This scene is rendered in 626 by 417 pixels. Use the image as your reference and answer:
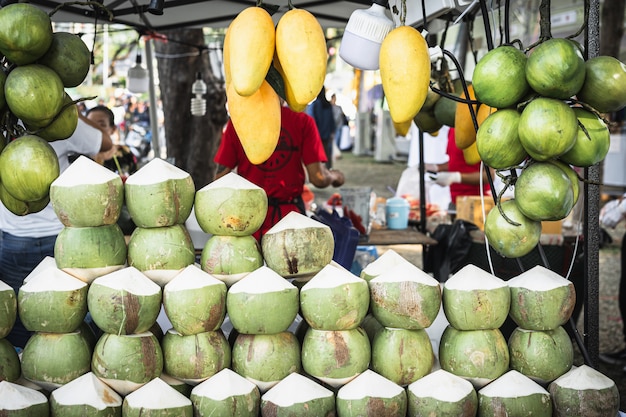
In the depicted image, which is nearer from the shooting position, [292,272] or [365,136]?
[292,272]

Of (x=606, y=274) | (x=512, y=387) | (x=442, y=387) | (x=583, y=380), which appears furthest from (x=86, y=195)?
(x=606, y=274)

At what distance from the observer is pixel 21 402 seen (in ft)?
5.44

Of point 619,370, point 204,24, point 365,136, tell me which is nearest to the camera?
point 619,370

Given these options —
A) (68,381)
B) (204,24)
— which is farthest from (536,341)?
(204,24)

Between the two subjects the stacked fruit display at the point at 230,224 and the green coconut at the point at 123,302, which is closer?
the green coconut at the point at 123,302

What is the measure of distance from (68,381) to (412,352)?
947mm

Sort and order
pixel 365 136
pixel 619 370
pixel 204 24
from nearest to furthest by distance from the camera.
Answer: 1. pixel 619 370
2. pixel 204 24
3. pixel 365 136

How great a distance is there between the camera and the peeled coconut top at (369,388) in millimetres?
1692

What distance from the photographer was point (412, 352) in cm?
180

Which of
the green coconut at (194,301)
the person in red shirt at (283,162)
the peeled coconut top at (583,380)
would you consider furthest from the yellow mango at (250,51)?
the person in red shirt at (283,162)

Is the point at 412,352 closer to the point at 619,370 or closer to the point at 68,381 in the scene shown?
the point at 68,381

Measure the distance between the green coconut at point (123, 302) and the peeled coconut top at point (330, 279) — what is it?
16.7 inches

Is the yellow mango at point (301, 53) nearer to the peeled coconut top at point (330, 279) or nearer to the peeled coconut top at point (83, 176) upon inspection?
the peeled coconut top at point (330, 279)

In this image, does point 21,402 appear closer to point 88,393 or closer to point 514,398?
point 88,393
